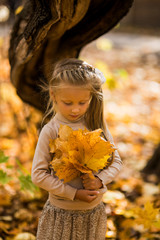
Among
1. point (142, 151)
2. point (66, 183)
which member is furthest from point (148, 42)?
point (66, 183)

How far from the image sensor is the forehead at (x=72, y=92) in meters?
1.40

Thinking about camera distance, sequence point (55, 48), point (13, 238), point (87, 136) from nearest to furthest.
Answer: point (87, 136), point (55, 48), point (13, 238)

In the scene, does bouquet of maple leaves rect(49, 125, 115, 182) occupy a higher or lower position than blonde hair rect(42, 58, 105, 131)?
lower

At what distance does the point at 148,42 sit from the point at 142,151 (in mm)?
6876

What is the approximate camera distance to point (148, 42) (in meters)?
9.64

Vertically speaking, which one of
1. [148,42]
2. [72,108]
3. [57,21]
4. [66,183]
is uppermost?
[148,42]

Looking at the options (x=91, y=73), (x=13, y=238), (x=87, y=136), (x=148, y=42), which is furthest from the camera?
(x=148, y=42)

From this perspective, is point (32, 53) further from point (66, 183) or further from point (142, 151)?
point (142, 151)

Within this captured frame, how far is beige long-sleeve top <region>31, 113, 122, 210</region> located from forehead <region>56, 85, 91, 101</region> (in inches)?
5.7

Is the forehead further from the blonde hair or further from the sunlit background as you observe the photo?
the sunlit background

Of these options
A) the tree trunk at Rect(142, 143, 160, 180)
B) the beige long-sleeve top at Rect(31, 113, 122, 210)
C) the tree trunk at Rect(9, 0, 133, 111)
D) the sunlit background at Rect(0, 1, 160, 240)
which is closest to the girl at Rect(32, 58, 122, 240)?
the beige long-sleeve top at Rect(31, 113, 122, 210)

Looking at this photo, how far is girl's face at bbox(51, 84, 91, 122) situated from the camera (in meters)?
1.40

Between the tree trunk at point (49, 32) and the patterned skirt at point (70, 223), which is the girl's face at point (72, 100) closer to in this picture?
the tree trunk at point (49, 32)

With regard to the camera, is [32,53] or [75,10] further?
[32,53]
